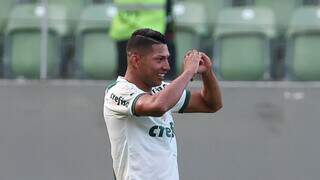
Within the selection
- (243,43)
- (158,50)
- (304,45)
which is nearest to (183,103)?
(158,50)

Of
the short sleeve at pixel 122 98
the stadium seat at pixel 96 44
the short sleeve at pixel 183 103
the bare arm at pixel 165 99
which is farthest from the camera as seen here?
the stadium seat at pixel 96 44

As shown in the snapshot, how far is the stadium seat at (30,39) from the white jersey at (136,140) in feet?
10.7

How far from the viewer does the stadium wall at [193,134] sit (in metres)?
7.02

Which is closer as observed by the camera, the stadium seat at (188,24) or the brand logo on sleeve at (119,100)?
the brand logo on sleeve at (119,100)

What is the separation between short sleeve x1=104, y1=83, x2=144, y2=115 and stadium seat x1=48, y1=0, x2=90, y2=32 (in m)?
3.30

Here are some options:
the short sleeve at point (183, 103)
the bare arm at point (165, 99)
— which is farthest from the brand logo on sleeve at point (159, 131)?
the short sleeve at point (183, 103)

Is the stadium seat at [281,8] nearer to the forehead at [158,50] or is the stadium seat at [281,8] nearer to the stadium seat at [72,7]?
the stadium seat at [72,7]

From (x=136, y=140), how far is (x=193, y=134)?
3156mm

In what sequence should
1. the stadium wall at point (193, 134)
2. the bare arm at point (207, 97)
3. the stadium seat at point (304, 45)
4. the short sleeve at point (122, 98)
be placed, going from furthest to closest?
1. the stadium seat at point (304, 45)
2. the stadium wall at point (193, 134)
3. the bare arm at point (207, 97)
4. the short sleeve at point (122, 98)

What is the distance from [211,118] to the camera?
23.3 ft

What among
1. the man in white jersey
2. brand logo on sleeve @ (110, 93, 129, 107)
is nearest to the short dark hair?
the man in white jersey

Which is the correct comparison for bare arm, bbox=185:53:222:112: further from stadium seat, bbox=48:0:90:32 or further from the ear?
stadium seat, bbox=48:0:90:32

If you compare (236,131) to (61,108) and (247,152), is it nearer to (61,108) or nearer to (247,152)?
(247,152)

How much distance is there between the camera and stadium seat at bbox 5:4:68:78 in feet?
23.8
